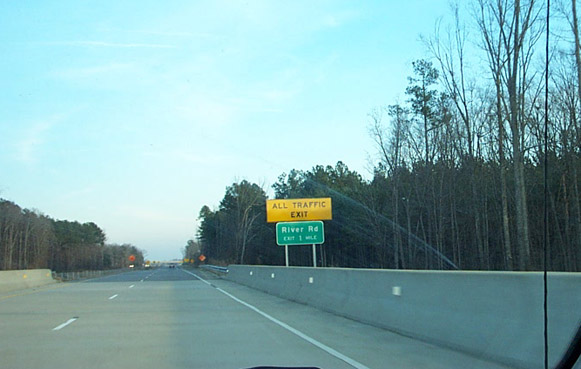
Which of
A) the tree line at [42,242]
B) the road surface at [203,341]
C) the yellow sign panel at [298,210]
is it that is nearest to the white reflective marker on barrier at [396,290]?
the road surface at [203,341]

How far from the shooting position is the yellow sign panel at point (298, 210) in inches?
1288

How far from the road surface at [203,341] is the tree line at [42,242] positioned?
7413 cm

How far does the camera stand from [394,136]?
46.8 m

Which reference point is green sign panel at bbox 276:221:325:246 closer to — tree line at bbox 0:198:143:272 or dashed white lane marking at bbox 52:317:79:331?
dashed white lane marking at bbox 52:317:79:331

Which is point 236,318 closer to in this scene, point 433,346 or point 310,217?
point 433,346

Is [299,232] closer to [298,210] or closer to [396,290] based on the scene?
[298,210]

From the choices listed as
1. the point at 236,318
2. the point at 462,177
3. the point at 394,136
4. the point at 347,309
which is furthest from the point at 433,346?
the point at 394,136

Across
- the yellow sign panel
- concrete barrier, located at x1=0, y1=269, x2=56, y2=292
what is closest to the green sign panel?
the yellow sign panel

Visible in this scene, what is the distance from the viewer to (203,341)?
10.7 m

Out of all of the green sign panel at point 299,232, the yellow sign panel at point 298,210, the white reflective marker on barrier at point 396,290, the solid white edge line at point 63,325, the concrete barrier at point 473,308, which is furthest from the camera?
the yellow sign panel at point 298,210

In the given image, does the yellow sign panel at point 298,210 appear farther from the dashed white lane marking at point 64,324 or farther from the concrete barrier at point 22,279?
the dashed white lane marking at point 64,324

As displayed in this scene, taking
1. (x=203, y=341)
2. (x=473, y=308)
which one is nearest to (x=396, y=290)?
(x=473, y=308)

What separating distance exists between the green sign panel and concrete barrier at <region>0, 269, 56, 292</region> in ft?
44.0

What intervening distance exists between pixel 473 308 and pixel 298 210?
2410cm
